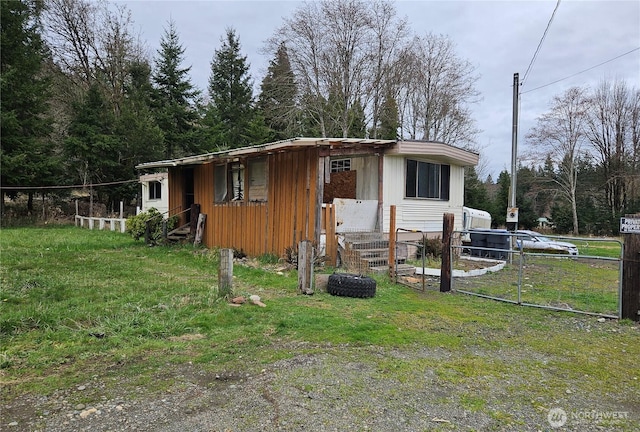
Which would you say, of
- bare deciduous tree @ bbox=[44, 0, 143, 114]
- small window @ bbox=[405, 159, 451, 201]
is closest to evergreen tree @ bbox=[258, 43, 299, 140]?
bare deciduous tree @ bbox=[44, 0, 143, 114]

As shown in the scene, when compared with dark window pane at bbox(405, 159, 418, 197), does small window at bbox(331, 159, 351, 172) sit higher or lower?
higher

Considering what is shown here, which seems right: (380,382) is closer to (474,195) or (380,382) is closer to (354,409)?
(354,409)

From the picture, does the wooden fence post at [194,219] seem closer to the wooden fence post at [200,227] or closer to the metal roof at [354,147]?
the wooden fence post at [200,227]

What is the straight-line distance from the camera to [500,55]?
1551 centimetres

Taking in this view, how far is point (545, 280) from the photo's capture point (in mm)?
9031

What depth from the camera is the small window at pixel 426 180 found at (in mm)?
10797

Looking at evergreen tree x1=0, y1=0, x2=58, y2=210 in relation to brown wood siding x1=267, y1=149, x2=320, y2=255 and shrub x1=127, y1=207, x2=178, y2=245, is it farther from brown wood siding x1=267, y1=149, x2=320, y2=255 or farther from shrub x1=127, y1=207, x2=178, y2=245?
brown wood siding x1=267, y1=149, x2=320, y2=255

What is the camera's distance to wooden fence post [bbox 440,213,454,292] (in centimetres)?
700

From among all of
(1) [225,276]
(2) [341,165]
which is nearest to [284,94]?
(2) [341,165]

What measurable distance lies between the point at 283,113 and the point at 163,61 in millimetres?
9793

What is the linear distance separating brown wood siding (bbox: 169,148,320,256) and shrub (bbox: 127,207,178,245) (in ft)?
5.27

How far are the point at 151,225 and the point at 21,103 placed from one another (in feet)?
40.0

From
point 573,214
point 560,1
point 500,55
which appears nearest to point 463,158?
point 560,1

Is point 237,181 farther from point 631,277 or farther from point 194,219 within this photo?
point 631,277
